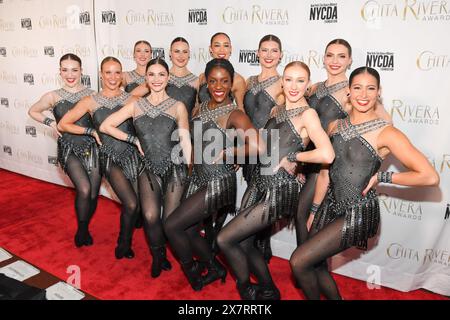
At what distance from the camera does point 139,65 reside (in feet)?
14.3

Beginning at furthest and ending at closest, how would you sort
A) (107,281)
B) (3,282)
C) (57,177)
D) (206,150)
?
1. (57,177)
2. (107,281)
3. (206,150)
4. (3,282)

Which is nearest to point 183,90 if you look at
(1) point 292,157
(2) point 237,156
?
(2) point 237,156

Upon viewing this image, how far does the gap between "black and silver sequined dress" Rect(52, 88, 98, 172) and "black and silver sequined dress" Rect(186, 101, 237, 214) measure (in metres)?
1.37

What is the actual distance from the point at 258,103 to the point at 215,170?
86 centimetres

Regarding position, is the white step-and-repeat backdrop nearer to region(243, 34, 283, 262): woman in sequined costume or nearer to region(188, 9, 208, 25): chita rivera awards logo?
region(188, 9, 208, 25): chita rivera awards logo

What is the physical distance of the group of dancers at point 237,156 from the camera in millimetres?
2588

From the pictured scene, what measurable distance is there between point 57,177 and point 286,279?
4111 mm

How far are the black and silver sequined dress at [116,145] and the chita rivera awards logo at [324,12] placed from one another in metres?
1.91

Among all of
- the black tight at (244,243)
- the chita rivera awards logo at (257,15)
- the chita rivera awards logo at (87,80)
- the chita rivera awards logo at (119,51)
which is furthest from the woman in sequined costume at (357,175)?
the chita rivera awards logo at (87,80)

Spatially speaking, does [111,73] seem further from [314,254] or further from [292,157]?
[314,254]

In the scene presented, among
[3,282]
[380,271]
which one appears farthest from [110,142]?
[380,271]
